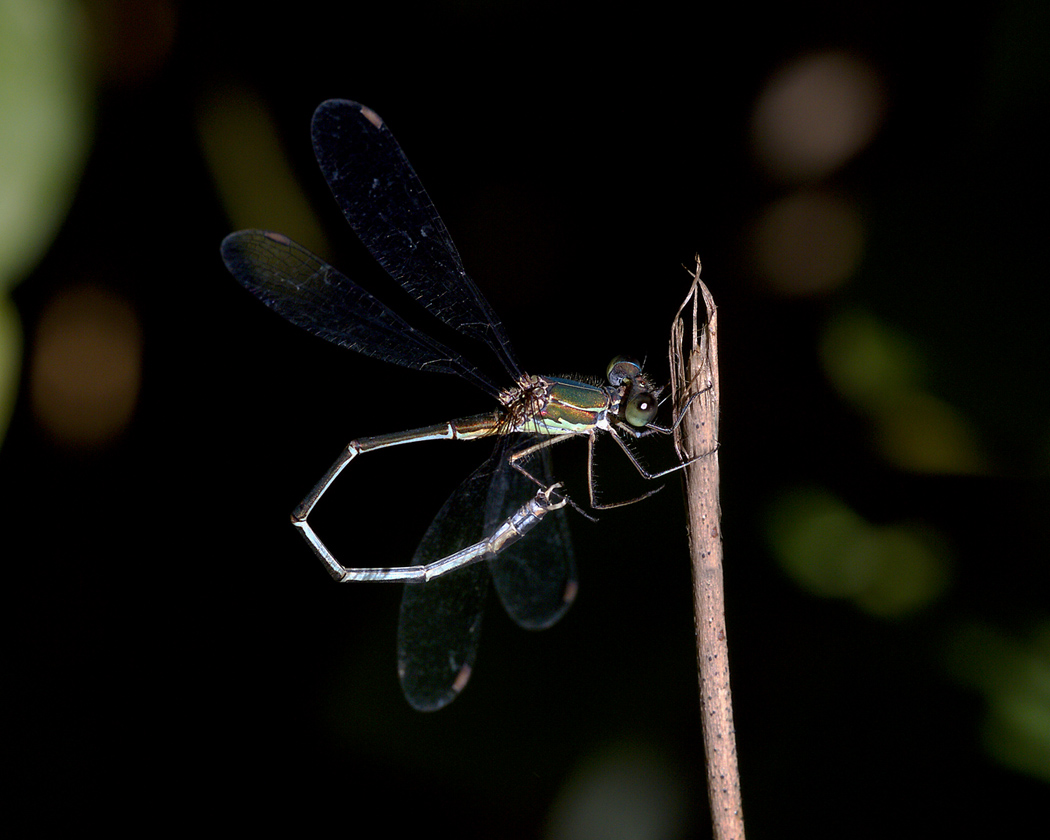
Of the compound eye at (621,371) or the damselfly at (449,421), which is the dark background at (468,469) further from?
the compound eye at (621,371)

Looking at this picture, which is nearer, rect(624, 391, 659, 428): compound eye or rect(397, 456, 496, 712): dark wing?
rect(624, 391, 659, 428): compound eye

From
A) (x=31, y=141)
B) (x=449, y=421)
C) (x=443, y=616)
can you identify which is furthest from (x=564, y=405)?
(x=31, y=141)

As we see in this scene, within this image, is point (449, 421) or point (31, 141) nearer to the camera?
point (31, 141)

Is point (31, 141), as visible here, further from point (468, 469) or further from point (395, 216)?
point (468, 469)

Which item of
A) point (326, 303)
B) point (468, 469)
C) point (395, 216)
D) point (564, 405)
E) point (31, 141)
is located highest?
point (31, 141)

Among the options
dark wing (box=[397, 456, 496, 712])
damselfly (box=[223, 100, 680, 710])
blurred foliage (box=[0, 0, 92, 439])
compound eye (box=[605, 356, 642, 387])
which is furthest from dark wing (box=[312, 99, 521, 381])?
blurred foliage (box=[0, 0, 92, 439])

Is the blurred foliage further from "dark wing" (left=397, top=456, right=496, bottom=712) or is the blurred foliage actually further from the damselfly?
"dark wing" (left=397, top=456, right=496, bottom=712)

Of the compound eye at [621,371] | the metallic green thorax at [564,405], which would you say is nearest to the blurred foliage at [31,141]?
the metallic green thorax at [564,405]
